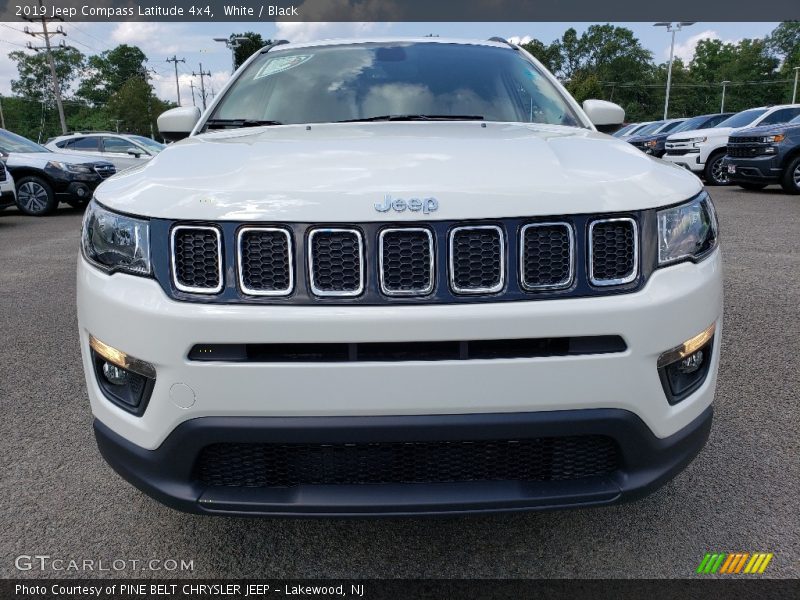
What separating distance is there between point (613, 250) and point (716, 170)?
47.4 ft

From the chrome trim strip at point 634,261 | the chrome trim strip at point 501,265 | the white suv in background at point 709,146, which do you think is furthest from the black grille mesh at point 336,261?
the white suv in background at point 709,146

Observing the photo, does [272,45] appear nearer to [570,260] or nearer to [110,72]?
[570,260]

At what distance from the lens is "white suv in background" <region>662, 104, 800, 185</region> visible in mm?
13797

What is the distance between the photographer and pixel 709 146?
46.5 ft

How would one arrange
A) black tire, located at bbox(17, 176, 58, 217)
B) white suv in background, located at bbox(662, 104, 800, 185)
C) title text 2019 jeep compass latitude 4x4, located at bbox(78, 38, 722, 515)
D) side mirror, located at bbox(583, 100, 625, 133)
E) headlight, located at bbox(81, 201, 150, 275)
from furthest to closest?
white suv in background, located at bbox(662, 104, 800, 185)
black tire, located at bbox(17, 176, 58, 217)
side mirror, located at bbox(583, 100, 625, 133)
headlight, located at bbox(81, 201, 150, 275)
title text 2019 jeep compass latitude 4x4, located at bbox(78, 38, 722, 515)

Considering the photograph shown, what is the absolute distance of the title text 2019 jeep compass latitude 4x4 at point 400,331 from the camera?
1.52 meters

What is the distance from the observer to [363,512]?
159 cm

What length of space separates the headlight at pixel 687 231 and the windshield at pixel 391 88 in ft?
3.19

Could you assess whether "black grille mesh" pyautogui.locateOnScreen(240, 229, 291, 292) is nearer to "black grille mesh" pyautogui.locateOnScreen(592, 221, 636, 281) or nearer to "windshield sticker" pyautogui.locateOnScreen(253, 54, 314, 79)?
"black grille mesh" pyautogui.locateOnScreen(592, 221, 636, 281)

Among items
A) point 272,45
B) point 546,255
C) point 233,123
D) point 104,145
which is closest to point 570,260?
point 546,255

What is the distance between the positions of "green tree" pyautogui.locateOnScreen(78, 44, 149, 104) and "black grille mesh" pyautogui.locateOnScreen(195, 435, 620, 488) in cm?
10058

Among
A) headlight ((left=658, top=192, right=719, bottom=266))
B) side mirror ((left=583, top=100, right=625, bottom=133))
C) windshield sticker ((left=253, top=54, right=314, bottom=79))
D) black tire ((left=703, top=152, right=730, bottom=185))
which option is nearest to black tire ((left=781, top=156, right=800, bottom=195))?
black tire ((left=703, top=152, right=730, bottom=185))

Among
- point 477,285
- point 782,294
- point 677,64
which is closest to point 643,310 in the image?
point 477,285

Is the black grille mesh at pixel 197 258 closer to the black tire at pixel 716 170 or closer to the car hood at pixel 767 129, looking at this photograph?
the car hood at pixel 767 129
